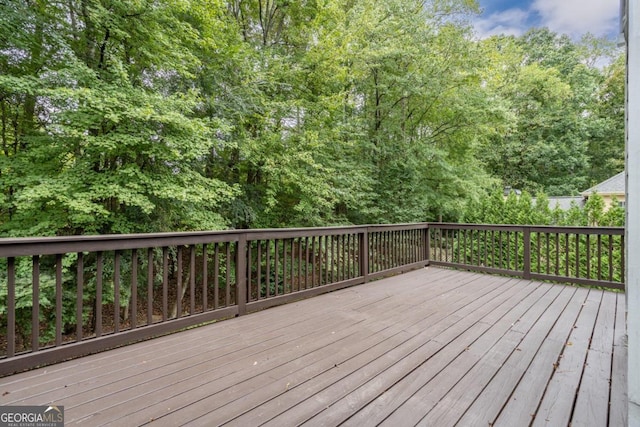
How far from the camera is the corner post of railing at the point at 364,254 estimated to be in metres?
4.26

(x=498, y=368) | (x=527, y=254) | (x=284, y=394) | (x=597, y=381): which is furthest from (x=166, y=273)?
(x=527, y=254)

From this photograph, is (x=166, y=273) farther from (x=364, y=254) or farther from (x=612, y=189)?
(x=612, y=189)

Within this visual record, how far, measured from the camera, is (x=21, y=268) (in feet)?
12.6

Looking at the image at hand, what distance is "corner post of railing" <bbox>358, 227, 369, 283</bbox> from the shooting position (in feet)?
14.0

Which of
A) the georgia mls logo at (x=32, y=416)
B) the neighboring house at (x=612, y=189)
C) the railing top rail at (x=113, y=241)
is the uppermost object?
the neighboring house at (x=612, y=189)

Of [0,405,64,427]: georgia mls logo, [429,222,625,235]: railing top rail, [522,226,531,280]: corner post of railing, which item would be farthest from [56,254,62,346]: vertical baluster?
[522,226,531,280]: corner post of railing

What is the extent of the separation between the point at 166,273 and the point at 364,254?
2.64 meters

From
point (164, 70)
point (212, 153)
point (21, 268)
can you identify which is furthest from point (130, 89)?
point (21, 268)

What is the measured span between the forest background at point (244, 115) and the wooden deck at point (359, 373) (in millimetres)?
2543

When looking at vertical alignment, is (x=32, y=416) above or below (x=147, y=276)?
below

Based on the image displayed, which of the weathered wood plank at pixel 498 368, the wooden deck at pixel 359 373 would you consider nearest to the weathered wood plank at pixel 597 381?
the wooden deck at pixel 359 373

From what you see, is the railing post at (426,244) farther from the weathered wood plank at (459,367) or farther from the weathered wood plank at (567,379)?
the weathered wood plank at (567,379)

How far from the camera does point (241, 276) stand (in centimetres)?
295

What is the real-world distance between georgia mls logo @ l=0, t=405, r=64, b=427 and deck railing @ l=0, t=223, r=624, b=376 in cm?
41
